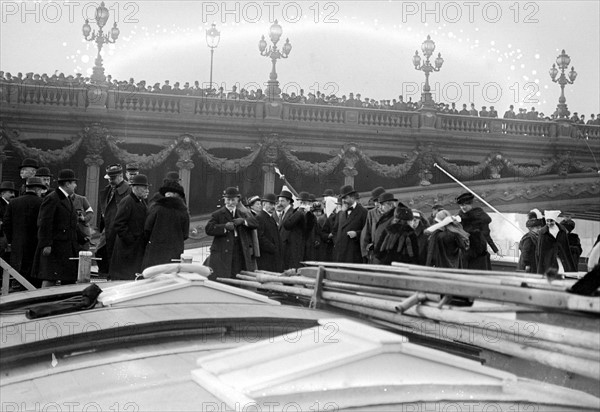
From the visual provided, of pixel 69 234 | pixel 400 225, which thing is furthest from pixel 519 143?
pixel 69 234

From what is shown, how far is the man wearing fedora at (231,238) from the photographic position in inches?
349

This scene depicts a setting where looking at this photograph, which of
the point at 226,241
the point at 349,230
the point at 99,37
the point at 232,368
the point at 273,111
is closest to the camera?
the point at 232,368

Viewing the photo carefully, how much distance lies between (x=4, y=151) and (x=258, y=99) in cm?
621

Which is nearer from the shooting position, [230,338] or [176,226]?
[230,338]

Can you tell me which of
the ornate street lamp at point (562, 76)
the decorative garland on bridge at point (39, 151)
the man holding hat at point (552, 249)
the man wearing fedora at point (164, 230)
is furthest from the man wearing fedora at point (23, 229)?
the ornate street lamp at point (562, 76)

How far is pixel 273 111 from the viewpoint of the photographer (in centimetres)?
2052

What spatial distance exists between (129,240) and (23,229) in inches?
50.5

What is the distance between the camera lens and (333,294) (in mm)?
3512

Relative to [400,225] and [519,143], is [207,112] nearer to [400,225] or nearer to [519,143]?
[519,143]

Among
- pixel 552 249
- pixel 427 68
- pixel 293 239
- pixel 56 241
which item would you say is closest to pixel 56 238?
pixel 56 241

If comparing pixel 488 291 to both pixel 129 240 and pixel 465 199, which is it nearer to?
pixel 129 240

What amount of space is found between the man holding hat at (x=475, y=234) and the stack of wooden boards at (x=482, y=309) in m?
5.95

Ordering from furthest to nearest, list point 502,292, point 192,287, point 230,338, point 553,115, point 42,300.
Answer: point 553,115 < point 42,300 < point 192,287 < point 230,338 < point 502,292

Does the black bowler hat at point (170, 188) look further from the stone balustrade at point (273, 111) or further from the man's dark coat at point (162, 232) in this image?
the stone balustrade at point (273, 111)
